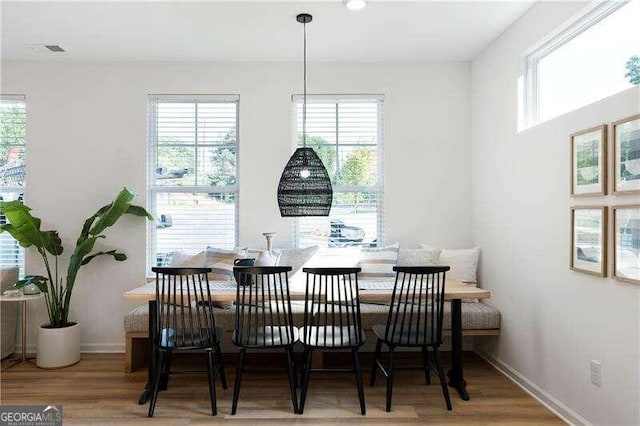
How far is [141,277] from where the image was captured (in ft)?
13.9

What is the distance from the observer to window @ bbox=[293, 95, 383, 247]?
4.36 meters

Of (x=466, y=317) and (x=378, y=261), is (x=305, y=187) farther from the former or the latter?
(x=466, y=317)

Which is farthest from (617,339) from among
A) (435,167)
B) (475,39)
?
(475,39)

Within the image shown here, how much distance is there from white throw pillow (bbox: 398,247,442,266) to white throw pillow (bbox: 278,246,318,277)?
83cm

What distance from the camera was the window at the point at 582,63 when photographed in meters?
2.35

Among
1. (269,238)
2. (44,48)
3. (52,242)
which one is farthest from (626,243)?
(44,48)

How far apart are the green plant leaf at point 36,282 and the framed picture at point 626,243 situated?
4.28 meters

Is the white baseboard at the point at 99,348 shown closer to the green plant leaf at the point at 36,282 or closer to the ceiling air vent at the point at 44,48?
the green plant leaf at the point at 36,282

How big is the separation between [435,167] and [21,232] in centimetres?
378

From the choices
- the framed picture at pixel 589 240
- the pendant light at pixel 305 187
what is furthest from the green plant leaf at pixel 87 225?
the framed picture at pixel 589 240

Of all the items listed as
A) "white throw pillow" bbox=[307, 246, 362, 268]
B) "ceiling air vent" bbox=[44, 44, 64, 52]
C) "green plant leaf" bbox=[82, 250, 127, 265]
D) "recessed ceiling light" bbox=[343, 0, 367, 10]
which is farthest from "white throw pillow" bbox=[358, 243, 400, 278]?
"ceiling air vent" bbox=[44, 44, 64, 52]

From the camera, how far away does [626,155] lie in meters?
2.24

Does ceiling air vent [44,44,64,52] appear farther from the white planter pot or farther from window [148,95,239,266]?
the white planter pot

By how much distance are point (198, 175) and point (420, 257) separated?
231 centimetres
